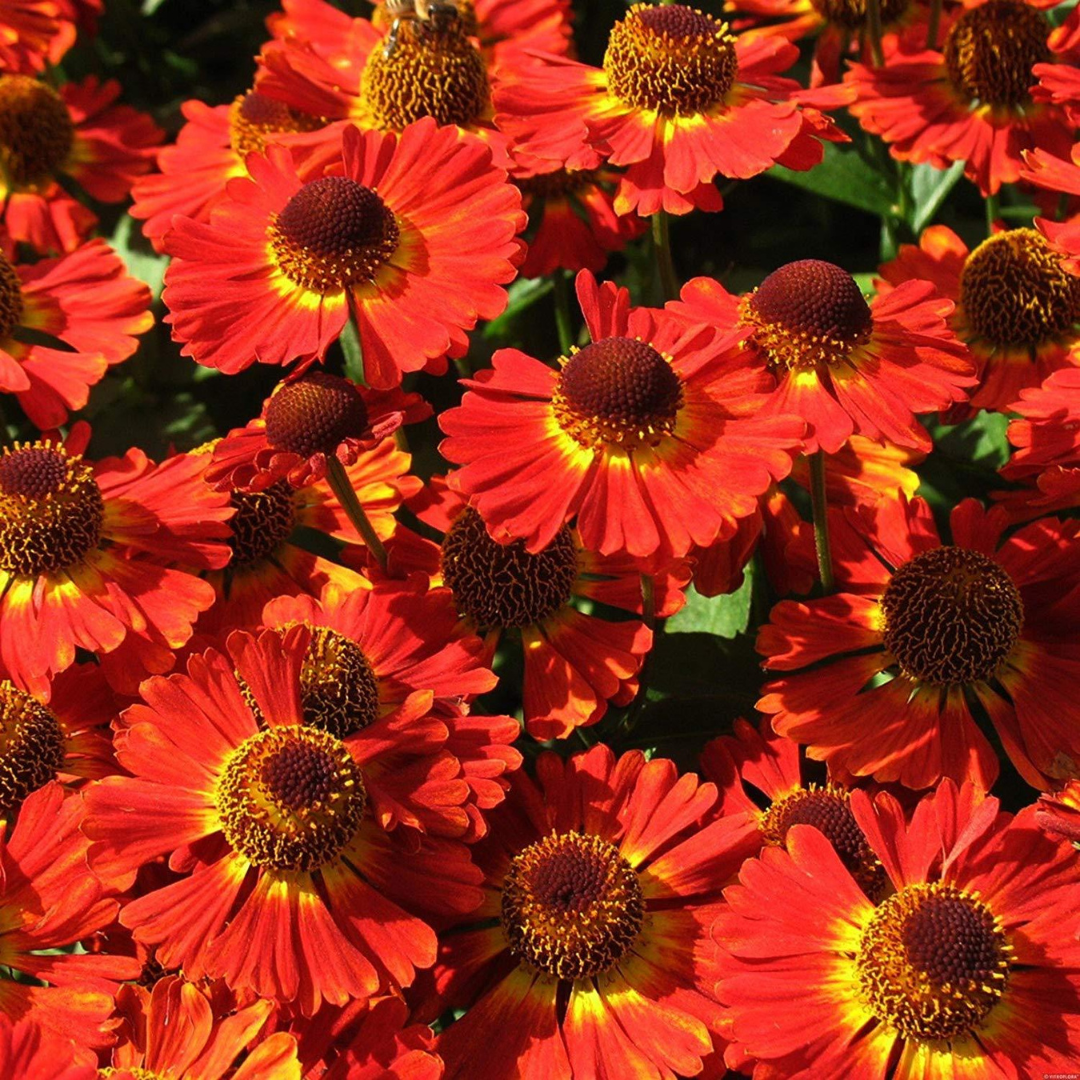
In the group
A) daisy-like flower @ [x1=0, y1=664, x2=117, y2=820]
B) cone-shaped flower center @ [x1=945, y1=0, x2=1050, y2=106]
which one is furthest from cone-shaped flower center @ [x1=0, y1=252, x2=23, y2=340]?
cone-shaped flower center @ [x1=945, y1=0, x2=1050, y2=106]

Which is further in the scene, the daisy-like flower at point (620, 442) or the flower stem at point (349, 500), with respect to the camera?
the flower stem at point (349, 500)

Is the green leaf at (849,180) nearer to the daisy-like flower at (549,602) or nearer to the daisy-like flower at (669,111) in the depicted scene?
the daisy-like flower at (669,111)

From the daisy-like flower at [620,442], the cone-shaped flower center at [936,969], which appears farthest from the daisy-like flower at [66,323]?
the cone-shaped flower center at [936,969]

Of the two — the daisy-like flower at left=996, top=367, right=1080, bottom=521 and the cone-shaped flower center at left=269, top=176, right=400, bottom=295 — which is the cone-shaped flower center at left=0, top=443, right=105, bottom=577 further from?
the daisy-like flower at left=996, top=367, right=1080, bottom=521

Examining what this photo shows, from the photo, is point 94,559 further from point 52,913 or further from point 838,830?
point 838,830

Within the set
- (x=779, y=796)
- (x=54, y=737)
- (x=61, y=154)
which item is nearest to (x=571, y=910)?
(x=779, y=796)
